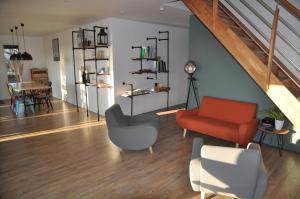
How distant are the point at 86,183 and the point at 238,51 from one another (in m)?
2.82

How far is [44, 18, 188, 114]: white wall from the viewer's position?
5570 mm

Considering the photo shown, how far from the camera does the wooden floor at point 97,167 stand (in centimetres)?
265

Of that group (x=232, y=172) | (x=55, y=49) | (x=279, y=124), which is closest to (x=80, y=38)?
(x=55, y=49)

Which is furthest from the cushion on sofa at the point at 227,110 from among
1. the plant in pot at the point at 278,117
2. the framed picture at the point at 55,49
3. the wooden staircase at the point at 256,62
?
the framed picture at the point at 55,49

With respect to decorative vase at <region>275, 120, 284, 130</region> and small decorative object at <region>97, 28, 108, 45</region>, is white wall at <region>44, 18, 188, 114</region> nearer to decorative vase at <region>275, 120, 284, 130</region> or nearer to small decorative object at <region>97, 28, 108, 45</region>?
small decorative object at <region>97, 28, 108, 45</region>

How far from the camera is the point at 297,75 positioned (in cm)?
377

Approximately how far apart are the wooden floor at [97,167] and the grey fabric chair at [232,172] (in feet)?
1.50

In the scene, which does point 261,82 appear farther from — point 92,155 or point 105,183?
point 92,155

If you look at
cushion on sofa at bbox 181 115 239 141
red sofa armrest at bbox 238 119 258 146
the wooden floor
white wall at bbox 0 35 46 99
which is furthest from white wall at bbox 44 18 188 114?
red sofa armrest at bbox 238 119 258 146

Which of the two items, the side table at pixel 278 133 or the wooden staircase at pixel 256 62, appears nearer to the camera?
the wooden staircase at pixel 256 62

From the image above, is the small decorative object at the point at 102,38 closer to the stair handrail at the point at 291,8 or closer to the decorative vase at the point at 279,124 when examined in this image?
the stair handrail at the point at 291,8

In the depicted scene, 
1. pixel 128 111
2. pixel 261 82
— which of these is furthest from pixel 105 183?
pixel 128 111

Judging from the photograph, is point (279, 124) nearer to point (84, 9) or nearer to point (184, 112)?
point (184, 112)

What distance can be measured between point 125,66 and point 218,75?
2.47 meters
